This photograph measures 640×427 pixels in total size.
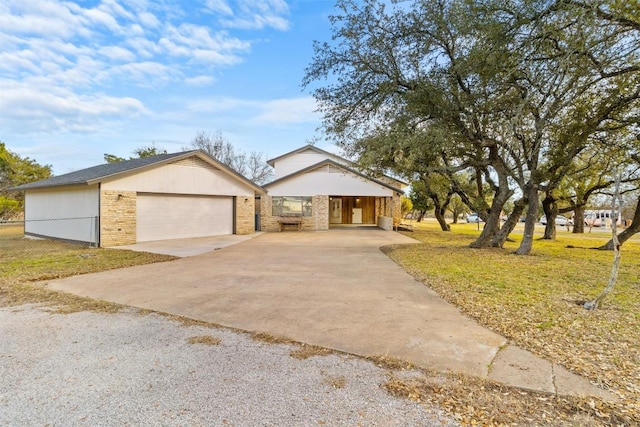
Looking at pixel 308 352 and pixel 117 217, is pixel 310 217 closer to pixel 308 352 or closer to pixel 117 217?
Result: pixel 117 217

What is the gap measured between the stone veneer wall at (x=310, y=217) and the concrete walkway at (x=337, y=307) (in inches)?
452

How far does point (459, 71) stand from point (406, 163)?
2911mm

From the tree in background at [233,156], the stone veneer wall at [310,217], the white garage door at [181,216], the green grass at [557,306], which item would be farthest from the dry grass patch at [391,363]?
the tree in background at [233,156]

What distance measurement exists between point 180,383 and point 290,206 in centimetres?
1833

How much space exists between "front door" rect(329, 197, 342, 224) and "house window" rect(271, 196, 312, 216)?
596cm

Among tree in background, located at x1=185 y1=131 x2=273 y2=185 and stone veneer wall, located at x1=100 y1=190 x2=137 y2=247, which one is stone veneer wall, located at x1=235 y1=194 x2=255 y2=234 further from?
tree in background, located at x1=185 y1=131 x2=273 y2=185

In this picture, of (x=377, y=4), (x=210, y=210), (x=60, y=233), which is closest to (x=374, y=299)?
(x=377, y=4)

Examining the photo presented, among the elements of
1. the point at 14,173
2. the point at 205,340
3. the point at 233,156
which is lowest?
the point at 205,340

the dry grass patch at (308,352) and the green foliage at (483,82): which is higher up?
the green foliage at (483,82)

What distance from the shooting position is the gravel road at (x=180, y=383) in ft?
7.59

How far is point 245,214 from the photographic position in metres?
18.3

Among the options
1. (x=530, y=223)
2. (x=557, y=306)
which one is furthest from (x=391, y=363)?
(x=530, y=223)

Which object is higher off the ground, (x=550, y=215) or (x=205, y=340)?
(x=550, y=215)

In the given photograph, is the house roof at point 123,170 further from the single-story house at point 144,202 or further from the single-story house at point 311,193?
the single-story house at point 311,193
